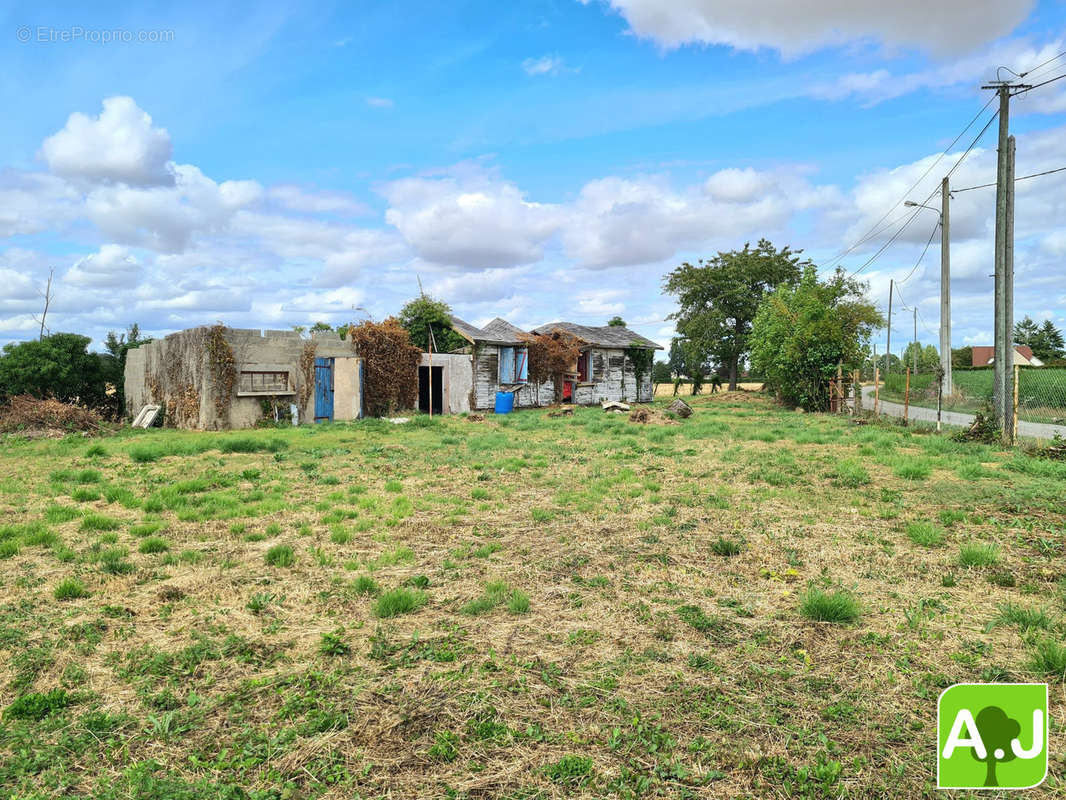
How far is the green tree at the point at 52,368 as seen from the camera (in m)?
20.2

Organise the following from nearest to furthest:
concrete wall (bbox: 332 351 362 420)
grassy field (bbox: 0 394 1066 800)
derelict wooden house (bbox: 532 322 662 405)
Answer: grassy field (bbox: 0 394 1066 800) → concrete wall (bbox: 332 351 362 420) → derelict wooden house (bbox: 532 322 662 405)

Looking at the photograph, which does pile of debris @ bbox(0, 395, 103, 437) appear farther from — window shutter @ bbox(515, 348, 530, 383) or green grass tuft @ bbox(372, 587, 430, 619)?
green grass tuft @ bbox(372, 587, 430, 619)

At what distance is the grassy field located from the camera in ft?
9.42

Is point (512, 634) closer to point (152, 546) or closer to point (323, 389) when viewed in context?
point (152, 546)

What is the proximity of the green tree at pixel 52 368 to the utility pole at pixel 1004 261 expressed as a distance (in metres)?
28.1

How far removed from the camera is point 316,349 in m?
20.8

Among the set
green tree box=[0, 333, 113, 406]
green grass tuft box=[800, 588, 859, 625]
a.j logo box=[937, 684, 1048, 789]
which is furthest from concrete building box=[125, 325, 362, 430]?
a.j logo box=[937, 684, 1048, 789]

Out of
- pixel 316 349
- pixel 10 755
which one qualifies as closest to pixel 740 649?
pixel 10 755

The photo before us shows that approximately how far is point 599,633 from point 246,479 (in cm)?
812

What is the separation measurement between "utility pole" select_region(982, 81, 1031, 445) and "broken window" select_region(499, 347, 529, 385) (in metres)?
18.9

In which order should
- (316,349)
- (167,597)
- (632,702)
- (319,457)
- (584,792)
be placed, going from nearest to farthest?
(584,792), (632,702), (167,597), (319,457), (316,349)

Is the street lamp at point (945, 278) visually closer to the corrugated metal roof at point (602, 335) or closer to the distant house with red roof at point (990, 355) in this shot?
the corrugated metal roof at point (602, 335)

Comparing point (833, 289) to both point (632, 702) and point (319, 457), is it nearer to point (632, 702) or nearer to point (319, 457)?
point (319, 457)

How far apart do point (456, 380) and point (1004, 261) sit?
19.2 meters
